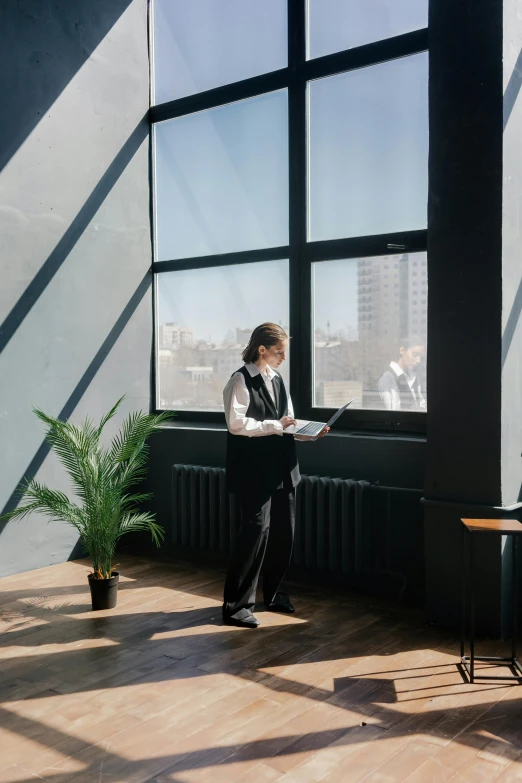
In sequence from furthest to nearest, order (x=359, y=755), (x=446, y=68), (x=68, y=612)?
1. (x=68, y=612)
2. (x=446, y=68)
3. (x=359, y=755)

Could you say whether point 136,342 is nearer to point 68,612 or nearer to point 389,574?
point 68,612

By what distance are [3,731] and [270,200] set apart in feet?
11.8

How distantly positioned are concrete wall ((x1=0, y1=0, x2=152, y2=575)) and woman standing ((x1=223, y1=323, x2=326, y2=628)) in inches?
69.6

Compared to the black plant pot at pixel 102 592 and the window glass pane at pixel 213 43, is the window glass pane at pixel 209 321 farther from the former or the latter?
the black plant pot at pixel 102 592

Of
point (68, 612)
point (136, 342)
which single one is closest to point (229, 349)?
point (136, 342)

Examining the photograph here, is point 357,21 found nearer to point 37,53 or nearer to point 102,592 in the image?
point 37,53

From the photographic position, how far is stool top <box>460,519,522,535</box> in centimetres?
311

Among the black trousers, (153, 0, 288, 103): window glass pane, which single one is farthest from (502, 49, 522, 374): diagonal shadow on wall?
(153, 0, 288, 103): window glass pane

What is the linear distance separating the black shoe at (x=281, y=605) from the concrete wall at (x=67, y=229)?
6.00 ft

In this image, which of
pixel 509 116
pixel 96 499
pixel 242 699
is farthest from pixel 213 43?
pixel 242 699

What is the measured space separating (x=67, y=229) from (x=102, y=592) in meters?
2.49

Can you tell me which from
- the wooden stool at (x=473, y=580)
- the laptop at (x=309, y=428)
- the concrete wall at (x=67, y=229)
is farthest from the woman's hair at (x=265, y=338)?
the concrete wall at (x=67, y=229)

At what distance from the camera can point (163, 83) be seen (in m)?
5.67

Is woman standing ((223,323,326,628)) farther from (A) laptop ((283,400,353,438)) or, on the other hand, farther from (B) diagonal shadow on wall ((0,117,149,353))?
(B) diagonal shadow on wall ((0,117,149,353))
